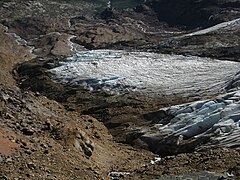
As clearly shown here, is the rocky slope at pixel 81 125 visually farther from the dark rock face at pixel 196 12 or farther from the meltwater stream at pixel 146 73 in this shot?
the dark rock face at pixel 196 12

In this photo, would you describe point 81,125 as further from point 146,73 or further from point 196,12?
point 196,12

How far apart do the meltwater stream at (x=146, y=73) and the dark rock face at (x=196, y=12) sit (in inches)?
2295

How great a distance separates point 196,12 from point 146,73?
81.6m

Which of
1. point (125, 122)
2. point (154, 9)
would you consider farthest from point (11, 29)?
→ point (125, 122)

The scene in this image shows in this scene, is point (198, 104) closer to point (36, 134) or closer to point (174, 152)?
point (174, 152)

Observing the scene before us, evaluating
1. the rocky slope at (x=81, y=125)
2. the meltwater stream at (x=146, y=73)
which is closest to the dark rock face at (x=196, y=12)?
the rocky slope at (x=81, y=125)

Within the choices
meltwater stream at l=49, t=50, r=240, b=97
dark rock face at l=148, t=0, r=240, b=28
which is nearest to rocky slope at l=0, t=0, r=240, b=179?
meltwater stream at l=49, t=50, r=240, b=97

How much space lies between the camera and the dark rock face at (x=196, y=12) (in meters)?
119

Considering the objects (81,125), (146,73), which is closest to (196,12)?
(146,73)

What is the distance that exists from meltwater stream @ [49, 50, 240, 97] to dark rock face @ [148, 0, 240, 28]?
58.3 metres

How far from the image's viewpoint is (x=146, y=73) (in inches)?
2055

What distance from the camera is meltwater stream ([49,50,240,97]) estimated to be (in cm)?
4509

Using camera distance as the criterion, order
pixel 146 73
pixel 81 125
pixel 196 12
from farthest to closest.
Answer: pixel 196 12 < pixel 146 73 < pixel 81 125

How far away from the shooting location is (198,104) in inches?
1383
